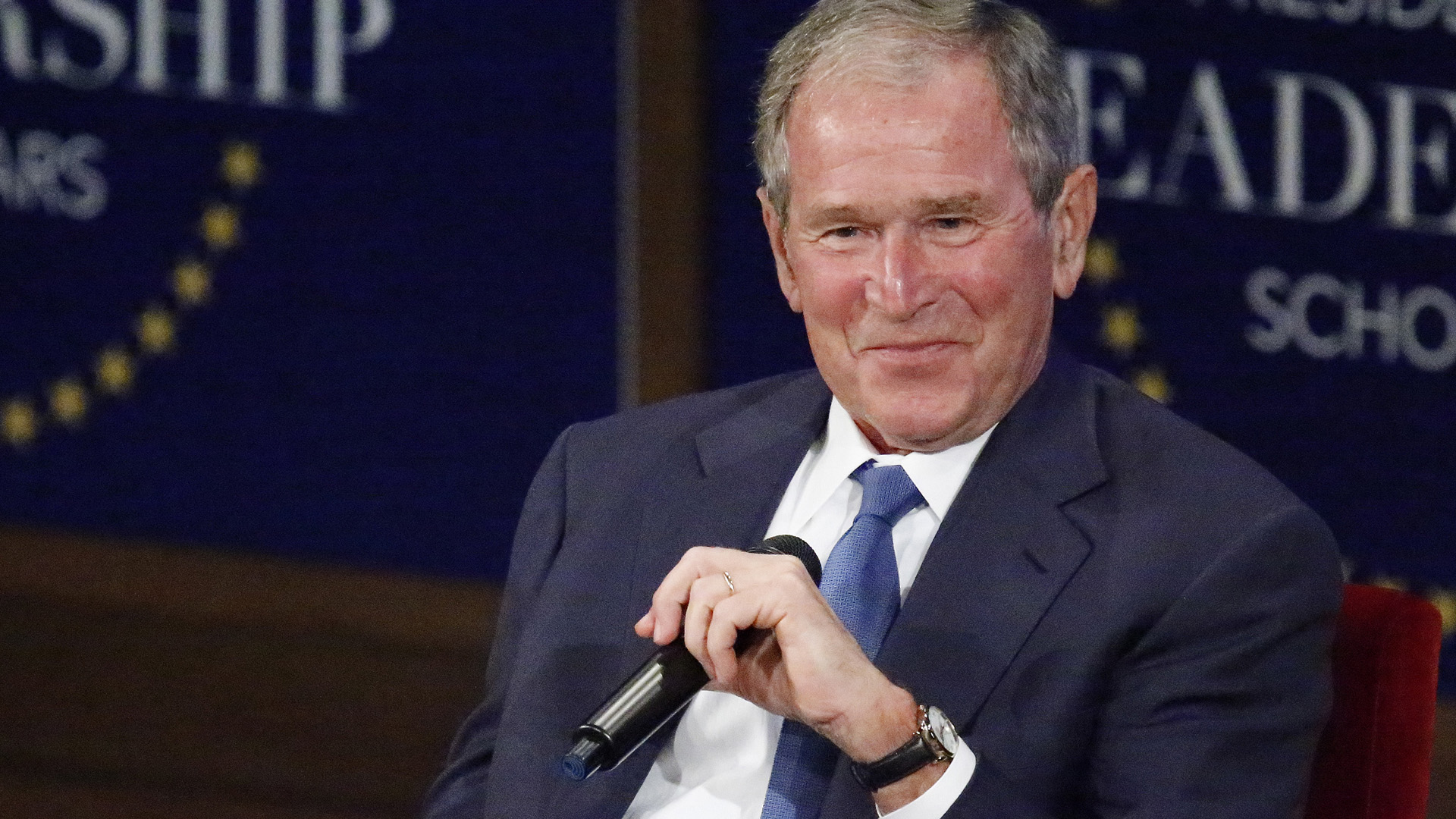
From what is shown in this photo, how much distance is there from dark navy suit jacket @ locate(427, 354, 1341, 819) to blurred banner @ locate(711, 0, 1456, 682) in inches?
49.0

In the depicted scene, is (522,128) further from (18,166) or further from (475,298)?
(18,166)

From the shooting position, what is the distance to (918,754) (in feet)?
4.94

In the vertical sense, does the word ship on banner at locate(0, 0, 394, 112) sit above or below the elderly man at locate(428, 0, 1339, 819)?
above

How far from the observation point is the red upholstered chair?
5.19 ft

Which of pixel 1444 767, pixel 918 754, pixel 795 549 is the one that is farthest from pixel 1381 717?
pixel 1444 767

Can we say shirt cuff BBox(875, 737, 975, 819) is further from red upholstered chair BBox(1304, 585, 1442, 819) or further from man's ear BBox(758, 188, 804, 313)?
man's ear BBox(758, 188, 804, 313)

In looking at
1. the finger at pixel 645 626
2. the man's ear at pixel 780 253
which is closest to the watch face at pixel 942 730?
the finger at pixel 645 626

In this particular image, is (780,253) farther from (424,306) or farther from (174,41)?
(174,41)

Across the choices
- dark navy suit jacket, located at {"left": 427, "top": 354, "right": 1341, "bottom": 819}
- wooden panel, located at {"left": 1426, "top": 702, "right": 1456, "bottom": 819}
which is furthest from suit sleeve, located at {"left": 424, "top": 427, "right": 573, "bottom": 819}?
wooden panel, located at {"left": 1426, "top": 702, "right": 1456, "bottom": 819}

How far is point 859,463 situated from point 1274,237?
153cm

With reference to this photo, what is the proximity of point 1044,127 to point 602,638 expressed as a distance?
0.64 m

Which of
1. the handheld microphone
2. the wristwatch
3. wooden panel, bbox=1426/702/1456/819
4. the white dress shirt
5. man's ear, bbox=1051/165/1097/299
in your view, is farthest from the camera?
wooden panel, bbox=1426/702/1456/819

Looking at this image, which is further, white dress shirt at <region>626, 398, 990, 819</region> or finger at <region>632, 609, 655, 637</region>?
white dress shirt at <region>626, 398, 990, 819</region>

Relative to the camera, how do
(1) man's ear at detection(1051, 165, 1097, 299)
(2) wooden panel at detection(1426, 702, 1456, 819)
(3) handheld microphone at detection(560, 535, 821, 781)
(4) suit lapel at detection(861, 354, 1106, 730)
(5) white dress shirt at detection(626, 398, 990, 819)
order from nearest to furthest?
(3) handheld microphone at detection(560, 535, 821, 781) → (4) suit lapel at detection(861, 354, 1106, 730) → (5) white dress shirt at detection(626, 398, 990, 819) → (1) man's ear at detection(1051, 165, 1097, 299) → (2) wooden panel at detection(1426, 702, 1456, 819)
